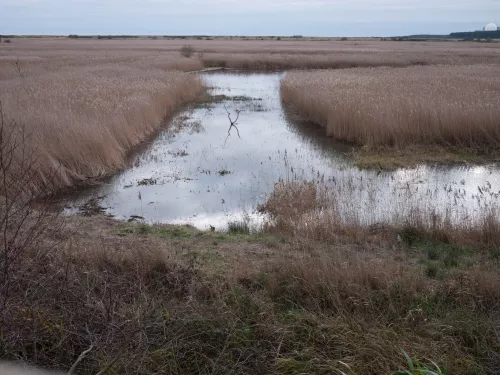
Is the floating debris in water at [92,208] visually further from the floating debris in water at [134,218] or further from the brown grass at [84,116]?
the brown grass at [84,116]

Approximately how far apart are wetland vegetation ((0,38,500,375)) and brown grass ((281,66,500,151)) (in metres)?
0.06

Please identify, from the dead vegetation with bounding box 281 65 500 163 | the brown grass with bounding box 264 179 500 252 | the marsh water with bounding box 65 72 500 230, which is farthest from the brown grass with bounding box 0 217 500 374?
the dead vegetation with bounding box 281 65 500 163

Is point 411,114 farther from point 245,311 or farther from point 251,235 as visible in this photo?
point 245,311

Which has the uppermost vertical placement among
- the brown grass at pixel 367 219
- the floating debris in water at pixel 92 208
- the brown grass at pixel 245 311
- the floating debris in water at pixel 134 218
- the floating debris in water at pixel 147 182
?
the brown grass at pixel 245 311

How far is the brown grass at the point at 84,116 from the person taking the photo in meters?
9.65

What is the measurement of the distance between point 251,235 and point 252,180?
3.59 metres

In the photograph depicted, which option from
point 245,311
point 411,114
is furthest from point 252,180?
point 245,311

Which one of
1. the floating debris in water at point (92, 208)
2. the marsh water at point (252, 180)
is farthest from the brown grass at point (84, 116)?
the floating debris in water at point (92, 208)

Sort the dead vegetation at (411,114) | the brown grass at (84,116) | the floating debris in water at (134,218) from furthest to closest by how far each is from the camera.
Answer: the dead vegetation at (411,114), the brown grass at (84,116), the floating debris in water at (134,218)

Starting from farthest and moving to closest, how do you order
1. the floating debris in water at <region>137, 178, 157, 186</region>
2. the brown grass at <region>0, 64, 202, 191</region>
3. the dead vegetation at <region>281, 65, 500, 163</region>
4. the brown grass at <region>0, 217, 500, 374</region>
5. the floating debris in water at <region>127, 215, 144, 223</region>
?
the dead vegetation at <region>281, 65, 500, 163</region> < the floating debris in water at <region>137, 178, 157, 186</region> < the brown grass at <region>0, 64, 202, 191</region> < the floating debris in water at <region>127, 215, 144, 223</region> < the brown grass at <region>0, 217, 500, 374</region>

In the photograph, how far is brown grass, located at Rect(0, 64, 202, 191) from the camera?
9648 millimetres

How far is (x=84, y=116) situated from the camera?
452 inches

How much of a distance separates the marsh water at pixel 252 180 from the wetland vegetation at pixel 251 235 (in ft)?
0.22

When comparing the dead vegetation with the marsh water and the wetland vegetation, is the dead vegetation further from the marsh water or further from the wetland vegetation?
the marsh water
